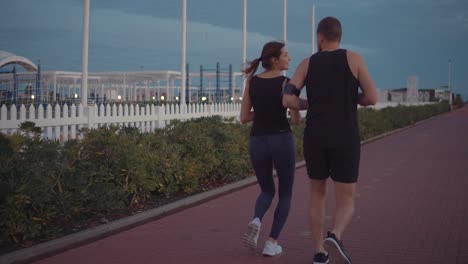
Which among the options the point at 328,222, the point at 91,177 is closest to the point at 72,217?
the point at 91,177

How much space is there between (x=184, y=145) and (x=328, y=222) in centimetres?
327

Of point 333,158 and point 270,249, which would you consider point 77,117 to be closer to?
point 270,249

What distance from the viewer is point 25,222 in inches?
209

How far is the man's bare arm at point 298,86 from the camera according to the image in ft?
14.3

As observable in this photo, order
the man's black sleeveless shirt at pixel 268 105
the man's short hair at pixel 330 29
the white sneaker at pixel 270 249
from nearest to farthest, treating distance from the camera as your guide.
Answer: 1. the man's short hair at pixel 330 29
2. the man's black sleeveless shirt at pixel 268 105
3. the white sneaker at pixel 270 249

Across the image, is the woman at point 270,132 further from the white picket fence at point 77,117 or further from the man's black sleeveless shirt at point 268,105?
the white picket fence at point 77,117

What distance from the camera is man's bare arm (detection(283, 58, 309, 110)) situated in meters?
4.35

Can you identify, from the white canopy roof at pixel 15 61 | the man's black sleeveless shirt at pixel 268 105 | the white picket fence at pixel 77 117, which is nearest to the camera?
the man's black sleeveless shirt at pixel 268 105

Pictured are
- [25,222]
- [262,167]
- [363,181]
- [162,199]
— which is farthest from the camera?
[363,181]

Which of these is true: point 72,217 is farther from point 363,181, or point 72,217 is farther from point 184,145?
point 363,181

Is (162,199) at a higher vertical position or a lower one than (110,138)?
lower

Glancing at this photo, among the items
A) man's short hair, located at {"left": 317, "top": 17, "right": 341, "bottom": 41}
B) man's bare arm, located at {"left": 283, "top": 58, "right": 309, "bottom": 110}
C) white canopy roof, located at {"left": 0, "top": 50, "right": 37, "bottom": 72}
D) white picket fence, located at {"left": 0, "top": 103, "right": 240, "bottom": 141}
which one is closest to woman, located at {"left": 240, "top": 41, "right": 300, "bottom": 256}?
man's bare arm, located at {"left": 283, "top": 58, "right": 309, "bottom": 110}

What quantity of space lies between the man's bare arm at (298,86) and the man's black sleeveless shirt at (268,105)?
0.37 metres

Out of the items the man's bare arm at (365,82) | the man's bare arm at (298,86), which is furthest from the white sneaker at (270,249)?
the man's bare arm at (365,82)
